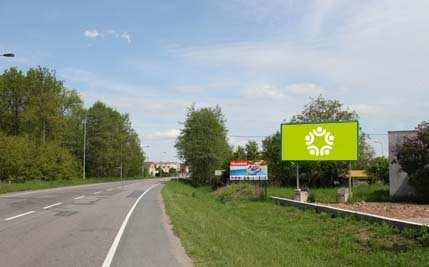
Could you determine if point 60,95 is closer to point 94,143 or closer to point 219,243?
Result: point 94,143

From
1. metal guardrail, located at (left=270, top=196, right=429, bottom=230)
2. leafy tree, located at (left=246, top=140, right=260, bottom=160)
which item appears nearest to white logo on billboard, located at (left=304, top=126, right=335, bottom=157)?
metal guardrail, located at (left=270, top=196, right=429, bottom=230)

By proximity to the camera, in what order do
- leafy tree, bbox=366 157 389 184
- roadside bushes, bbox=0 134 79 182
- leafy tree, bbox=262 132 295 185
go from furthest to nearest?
1. roadside bushes, bbox=0 134 79 182
2. leafy tree, bbox=366 157 389 184
3. leafy tree, bbox=262 132 295 185

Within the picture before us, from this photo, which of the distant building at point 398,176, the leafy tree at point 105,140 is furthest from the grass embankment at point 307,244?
the leafy tree at point 105,140

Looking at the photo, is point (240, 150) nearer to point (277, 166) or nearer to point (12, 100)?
point (277, 166)

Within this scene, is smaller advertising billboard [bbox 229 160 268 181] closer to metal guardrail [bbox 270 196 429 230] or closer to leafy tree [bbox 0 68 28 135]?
metal guardrail [bbox 270 196 429 230]

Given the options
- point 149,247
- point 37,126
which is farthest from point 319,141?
point 37,126

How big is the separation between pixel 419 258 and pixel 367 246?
2.70 metres

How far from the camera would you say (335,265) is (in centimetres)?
1281

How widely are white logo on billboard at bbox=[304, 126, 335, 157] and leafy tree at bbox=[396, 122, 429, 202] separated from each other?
3.60 meters

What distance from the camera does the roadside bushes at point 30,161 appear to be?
63.0m

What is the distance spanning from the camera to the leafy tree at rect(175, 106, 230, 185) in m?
74.8

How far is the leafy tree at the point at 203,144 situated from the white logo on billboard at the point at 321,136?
44091 mm

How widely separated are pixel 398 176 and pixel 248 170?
78.4ft

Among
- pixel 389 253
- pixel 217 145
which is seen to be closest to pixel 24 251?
pixel 389 253
